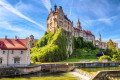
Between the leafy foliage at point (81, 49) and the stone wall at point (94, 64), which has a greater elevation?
the leafy foliage at point (81, 49)

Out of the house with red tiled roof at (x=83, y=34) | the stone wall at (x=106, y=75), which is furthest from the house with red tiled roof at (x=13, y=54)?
the house with red tiled roof at (x=83, y=34)

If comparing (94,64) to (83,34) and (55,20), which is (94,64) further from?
(83,34)

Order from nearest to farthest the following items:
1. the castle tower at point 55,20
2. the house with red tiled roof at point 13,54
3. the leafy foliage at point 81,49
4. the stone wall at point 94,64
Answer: the house with red tiled roof at point 13,54
the stone wall at point 94,64
the castle tower at point 55,20
the leafy foliage at point 81,49

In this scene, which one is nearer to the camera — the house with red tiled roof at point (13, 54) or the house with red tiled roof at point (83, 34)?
the house with red tiled roof at point (13, 54)

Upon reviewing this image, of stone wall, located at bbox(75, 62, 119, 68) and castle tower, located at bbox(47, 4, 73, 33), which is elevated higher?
castle tower, located at bbox(47, 4, 73, 33)

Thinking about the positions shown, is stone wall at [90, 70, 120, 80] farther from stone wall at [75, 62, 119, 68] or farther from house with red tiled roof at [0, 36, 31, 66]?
house with red tiled roof at [0, 36, 31, 66]

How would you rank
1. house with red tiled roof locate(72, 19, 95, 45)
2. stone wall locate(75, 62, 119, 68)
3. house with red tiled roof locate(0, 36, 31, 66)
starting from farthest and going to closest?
1. house with red tiled roof locate(72, 19, 95, 45)
2. stone wall locate(75, 62, 119, 68)
3. house with red tiled roof locate(0, 36, 31, 66)

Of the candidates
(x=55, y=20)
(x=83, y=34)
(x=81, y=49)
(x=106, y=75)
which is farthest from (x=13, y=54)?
(x=83, y=34)

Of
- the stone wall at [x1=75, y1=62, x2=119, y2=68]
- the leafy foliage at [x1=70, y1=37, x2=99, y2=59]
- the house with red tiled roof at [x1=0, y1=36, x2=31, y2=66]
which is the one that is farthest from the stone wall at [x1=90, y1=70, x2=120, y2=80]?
the leafy foliage at [x1=70, y1=37, x2=99, y2=59]

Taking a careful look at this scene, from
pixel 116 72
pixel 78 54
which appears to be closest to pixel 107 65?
pixel 116 72

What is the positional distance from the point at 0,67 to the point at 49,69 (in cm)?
1326

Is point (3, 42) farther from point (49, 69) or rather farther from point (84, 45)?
point (84, 45)

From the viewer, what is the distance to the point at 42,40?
5856cm

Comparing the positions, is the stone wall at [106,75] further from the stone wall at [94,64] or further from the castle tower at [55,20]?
the castle tower at [55,20]
